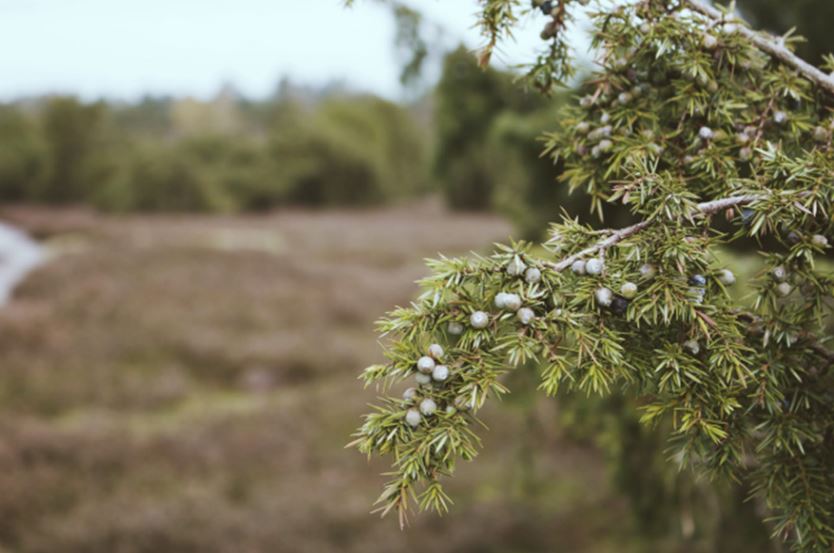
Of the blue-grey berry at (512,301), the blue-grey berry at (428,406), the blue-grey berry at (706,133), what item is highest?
the blue-grey berry at (706,133)

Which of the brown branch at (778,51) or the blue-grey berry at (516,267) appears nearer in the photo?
the blue-grey berry at (516,267)

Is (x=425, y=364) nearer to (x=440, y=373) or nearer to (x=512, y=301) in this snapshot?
(x=440, y=373)

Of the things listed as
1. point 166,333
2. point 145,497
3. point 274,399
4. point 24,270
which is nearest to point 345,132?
point 24,270

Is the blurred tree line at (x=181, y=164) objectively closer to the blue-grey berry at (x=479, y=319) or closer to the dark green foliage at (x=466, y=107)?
the dark green foliage at (x=466, y=107)

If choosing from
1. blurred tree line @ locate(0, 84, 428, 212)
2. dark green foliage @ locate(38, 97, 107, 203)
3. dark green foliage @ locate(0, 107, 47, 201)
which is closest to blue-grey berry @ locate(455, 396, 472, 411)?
blurred tree line @ locate(0, 84, 428, 212)

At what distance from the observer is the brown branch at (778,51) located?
182cm

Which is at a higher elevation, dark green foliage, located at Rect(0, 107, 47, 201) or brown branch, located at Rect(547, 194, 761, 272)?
brown branch, located at Rect(547, 194, 761, 272)

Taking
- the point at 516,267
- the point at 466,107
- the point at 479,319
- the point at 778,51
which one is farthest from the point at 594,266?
the point at 466,107

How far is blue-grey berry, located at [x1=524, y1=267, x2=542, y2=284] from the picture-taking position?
4.79ft

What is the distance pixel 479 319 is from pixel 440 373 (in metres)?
0.15

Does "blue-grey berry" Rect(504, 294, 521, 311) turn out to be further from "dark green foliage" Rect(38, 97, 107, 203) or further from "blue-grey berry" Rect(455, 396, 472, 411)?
"dark green foliage" Rect(38, 97, 107, 203)

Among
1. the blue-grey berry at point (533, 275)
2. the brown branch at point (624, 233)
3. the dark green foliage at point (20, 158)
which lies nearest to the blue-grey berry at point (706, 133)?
the brown branch at point (624, 233)

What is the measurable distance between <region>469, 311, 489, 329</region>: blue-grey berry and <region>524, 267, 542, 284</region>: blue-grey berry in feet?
0.43

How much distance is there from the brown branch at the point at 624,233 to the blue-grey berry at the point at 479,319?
0.20 metres
